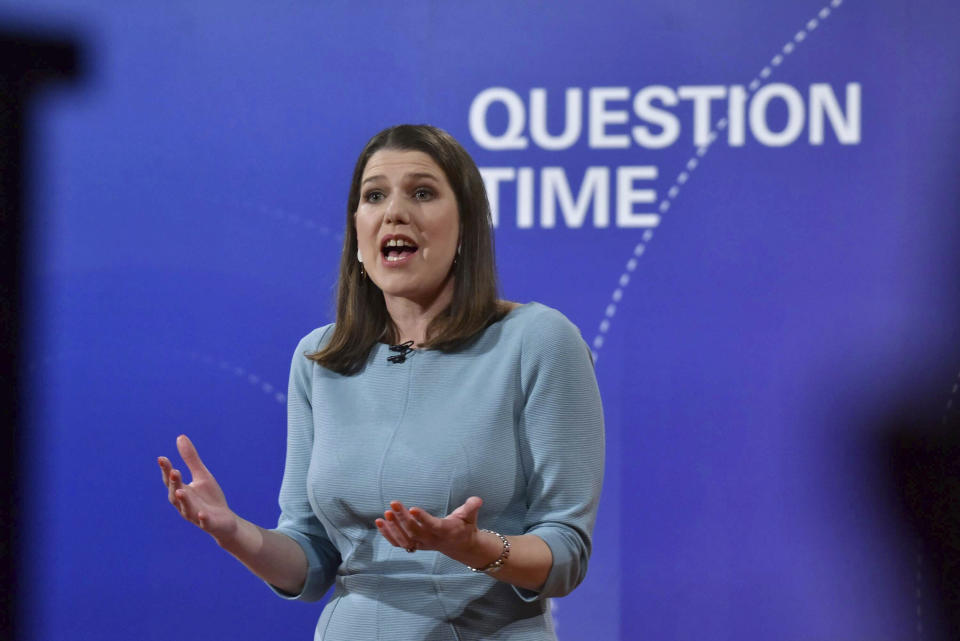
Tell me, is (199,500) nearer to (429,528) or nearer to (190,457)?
(190,457)

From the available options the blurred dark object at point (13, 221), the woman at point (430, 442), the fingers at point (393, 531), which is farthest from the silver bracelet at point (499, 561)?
the blurred dark object at point (13, 221)

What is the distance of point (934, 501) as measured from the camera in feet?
9.44

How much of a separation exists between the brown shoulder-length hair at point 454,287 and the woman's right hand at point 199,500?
0.25 meters

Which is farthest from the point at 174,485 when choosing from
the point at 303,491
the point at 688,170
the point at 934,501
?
the point at 934,501

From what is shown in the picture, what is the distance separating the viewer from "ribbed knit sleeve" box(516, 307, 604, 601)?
5.44ft

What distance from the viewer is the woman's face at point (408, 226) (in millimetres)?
1812

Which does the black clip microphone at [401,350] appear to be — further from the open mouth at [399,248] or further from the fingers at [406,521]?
the fingers at [406,521]

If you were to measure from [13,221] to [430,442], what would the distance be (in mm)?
2178

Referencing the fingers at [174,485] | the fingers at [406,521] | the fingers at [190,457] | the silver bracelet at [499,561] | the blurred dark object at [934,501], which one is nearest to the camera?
the fingers at [406,521]

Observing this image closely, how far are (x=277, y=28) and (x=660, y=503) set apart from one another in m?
1.70

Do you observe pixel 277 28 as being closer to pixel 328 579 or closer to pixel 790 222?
pixel 790 222

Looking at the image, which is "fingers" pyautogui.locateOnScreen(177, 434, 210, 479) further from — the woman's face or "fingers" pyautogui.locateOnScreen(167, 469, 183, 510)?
the woman's face

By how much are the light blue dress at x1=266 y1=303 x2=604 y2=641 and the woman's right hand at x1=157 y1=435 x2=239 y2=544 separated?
5.6 inches

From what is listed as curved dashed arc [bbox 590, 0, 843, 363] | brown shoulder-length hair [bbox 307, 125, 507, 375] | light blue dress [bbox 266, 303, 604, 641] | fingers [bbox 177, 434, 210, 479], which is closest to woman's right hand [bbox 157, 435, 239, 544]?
fingers [bbox 177, 434, 210, 479]
